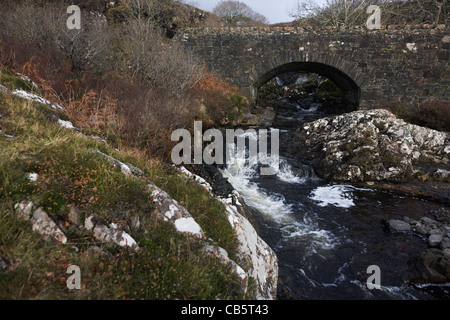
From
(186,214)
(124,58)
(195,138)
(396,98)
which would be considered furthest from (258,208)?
(396,98)

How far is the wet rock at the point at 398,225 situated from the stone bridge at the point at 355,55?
37.6ft

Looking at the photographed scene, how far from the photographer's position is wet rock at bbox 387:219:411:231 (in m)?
6.56

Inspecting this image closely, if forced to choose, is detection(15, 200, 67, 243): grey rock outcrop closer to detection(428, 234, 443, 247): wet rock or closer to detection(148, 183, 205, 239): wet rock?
detection(148, 183, 205, 239): wet rock

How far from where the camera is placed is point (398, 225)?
6.64 metres

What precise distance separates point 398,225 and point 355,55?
40.4 ft

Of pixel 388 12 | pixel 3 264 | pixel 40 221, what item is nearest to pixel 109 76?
pixel 40 221

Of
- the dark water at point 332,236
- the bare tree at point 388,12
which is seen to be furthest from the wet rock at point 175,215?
the bare tree at point 388,12

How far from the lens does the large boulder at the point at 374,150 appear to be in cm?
938

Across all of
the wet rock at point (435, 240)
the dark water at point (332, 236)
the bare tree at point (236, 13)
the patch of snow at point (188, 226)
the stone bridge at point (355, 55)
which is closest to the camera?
the patch of snow at point (188, 226)

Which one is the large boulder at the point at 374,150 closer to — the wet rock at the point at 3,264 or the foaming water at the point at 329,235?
the foaming water at the point at 329,235

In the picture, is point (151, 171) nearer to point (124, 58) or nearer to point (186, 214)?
point (186, 214)

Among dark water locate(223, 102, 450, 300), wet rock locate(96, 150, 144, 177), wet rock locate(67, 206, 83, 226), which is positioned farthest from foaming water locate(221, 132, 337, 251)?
wet rock locate(67, 206, 83, 226)

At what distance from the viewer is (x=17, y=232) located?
107 inches
